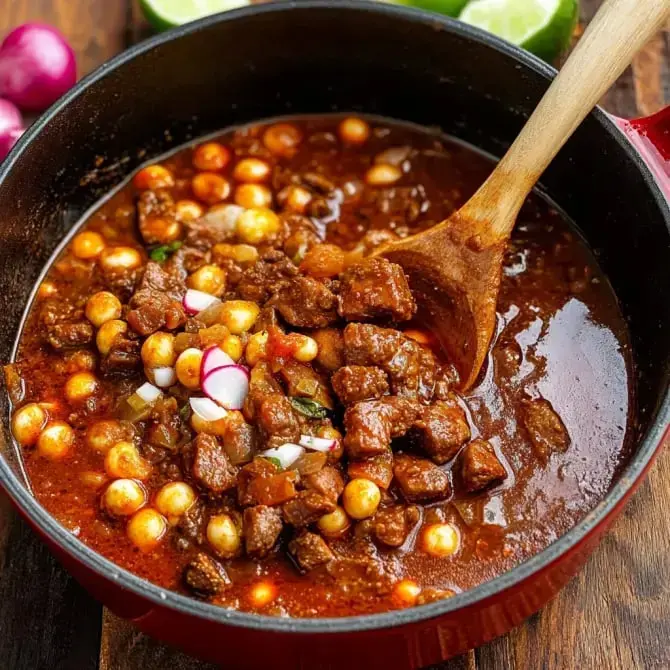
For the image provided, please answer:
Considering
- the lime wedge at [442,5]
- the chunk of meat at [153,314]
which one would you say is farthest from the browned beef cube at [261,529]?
the lime wedge at [442,5]

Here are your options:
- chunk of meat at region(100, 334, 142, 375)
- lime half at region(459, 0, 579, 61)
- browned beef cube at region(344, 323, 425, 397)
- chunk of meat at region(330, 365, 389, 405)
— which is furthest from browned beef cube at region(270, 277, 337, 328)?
lime half at region(459, 0, 579, 61)

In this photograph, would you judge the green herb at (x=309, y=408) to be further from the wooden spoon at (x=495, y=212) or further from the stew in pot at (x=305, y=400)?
the wooden spoon at (x=495, y=212)

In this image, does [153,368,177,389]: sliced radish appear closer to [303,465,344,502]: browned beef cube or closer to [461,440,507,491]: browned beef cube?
[303,465,344,502]: browned beef cube

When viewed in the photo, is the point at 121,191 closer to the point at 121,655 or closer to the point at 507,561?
the point at 121,655

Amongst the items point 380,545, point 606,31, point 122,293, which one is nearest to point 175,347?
point 122,293

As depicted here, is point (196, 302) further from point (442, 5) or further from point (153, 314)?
point (442, 5)

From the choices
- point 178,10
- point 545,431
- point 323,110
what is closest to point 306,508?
point 545,431
